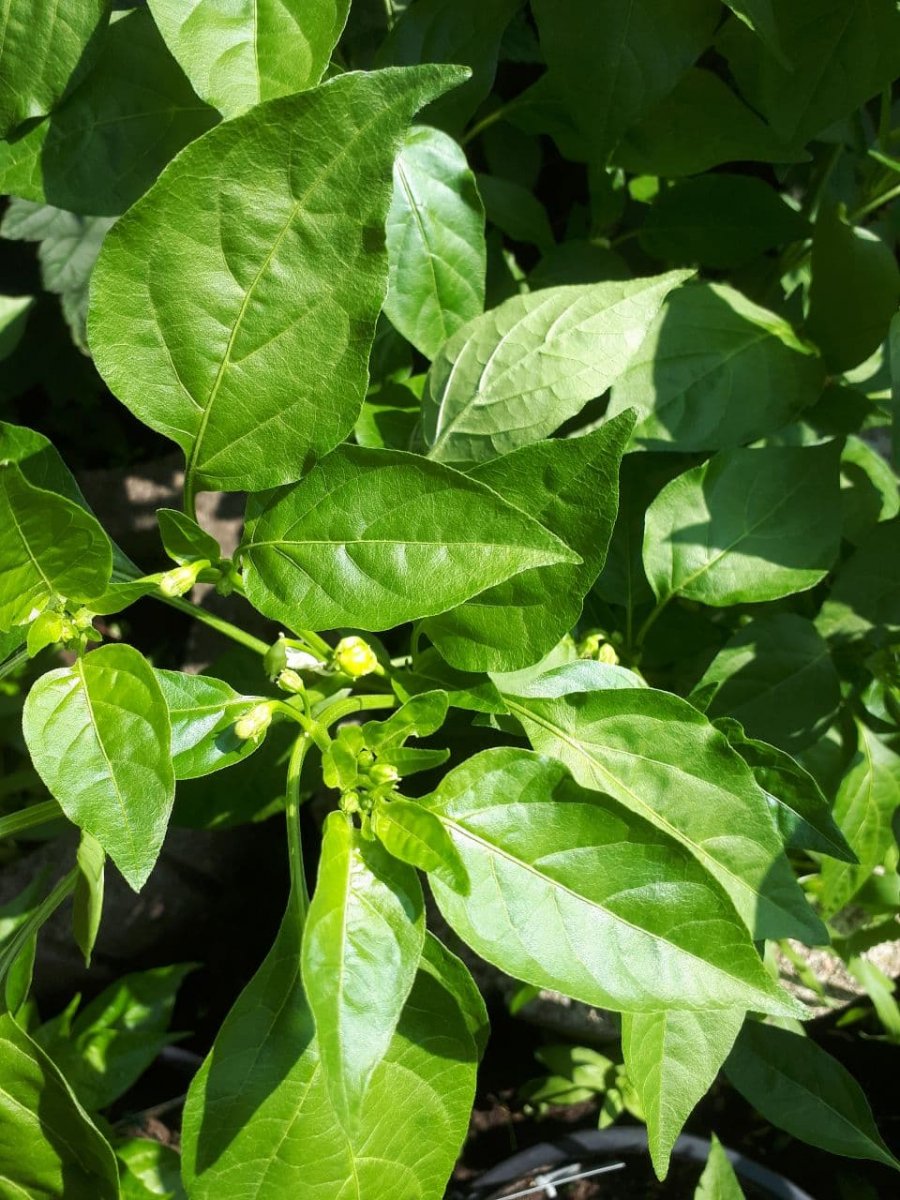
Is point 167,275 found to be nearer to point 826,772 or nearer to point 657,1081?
point 657,1081

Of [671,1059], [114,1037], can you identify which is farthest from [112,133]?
[114,1037]

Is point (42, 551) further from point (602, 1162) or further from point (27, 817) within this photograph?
point (602, 1162)

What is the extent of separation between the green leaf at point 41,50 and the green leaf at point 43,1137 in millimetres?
690

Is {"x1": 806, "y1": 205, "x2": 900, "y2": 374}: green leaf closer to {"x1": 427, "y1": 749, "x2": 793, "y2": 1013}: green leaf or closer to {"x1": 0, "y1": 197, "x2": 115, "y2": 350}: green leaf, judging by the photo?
{"x1": 427, "y1": 749, "x2": 793, "y2": 1013}: green leaf

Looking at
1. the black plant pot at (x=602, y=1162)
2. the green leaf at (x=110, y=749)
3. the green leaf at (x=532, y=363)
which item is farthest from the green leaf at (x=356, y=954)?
the black plant pot at (x=602, y=1162)

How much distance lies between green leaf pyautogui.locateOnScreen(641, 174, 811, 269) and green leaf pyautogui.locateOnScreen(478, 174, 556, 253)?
125 mm

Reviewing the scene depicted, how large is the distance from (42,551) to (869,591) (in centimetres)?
74

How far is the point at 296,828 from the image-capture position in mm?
704

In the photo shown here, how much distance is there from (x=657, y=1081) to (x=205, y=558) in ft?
1.63

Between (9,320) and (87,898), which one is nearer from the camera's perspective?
(87,898)

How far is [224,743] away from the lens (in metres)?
0.68

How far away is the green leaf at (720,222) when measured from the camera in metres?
1.10

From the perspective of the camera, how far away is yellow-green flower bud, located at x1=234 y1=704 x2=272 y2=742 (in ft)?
2.17

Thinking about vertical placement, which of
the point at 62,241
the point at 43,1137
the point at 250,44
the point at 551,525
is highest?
the point at 250,44
